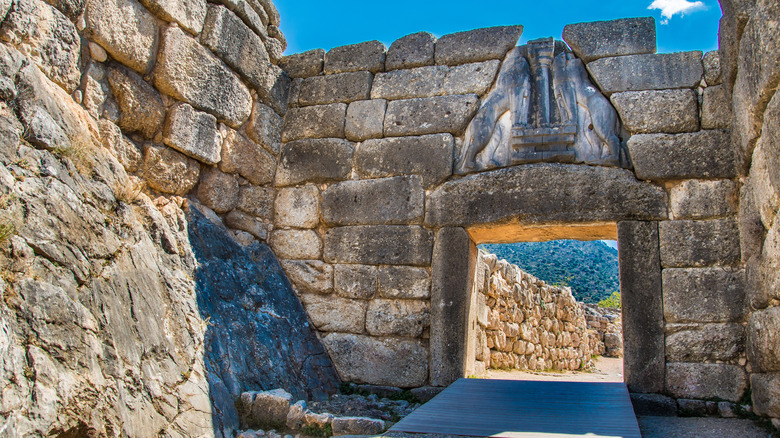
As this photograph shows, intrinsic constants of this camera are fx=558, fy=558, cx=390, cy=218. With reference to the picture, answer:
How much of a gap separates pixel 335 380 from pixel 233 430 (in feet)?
4.65

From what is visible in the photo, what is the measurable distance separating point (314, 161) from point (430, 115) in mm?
1249

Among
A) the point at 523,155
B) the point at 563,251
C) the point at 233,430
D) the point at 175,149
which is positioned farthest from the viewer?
the point at 563,251

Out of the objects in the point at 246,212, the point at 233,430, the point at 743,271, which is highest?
the point at 246,212

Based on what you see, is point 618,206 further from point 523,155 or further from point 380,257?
point 380,257

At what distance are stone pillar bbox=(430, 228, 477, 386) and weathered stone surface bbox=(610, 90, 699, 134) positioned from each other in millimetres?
1718

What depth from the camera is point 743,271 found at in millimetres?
4184

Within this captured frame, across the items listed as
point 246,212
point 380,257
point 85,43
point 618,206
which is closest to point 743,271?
point 618,206

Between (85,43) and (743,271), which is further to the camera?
(743,271)

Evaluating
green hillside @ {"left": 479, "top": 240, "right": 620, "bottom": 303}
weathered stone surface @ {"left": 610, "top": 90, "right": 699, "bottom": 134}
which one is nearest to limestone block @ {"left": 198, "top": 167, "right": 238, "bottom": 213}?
weathered stone surface @ {"left": 610, "top": 90, "right": 699, "bottom": 134}

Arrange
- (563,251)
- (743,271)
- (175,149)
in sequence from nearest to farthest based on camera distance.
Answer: (743,271)
(175,149)
(563,251)

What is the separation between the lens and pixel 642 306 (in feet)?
14.2

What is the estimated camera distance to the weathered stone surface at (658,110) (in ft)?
15.2

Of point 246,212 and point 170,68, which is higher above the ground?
point 170,68

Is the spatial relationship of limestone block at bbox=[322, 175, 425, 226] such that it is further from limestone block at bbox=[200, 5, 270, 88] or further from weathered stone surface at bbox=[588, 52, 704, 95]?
weathered stone surface at bbox=[588, 52, 704, 95]
